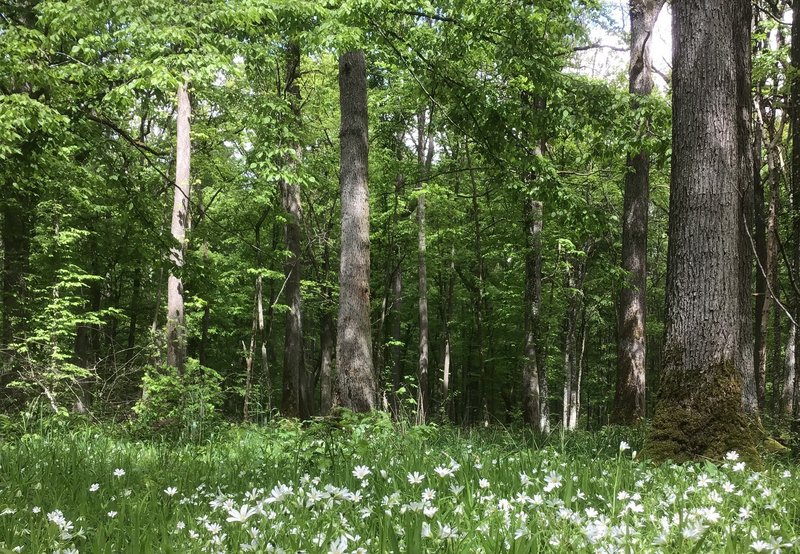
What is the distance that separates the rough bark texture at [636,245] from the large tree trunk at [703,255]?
663cm

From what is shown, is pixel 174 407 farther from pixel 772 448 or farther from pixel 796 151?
pixel 796 151

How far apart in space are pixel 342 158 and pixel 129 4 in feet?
11.7

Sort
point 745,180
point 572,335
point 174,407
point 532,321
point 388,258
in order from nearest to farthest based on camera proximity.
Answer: point 745,180, point 174,407, point 532,321, point 572,335, point 388,258

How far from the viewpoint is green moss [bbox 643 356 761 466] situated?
4.60 meters

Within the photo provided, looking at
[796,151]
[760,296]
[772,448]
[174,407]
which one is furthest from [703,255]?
[760,296]

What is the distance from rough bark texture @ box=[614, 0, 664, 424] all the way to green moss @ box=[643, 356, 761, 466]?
699cm

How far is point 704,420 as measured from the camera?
184 inches

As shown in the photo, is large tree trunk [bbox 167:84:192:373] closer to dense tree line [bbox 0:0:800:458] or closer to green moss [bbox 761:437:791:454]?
dense tree line [bbox 0:0:800:458]

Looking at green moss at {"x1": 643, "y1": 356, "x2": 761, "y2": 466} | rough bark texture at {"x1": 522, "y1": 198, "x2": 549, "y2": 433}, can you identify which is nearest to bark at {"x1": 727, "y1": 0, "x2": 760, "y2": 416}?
green moss at {"x1": 643, "y1": 356, "x2": 761, "y2": 466}

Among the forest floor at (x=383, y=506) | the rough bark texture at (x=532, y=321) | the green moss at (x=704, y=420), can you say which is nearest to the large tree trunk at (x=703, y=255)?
the green moss at (x=704, y=420)

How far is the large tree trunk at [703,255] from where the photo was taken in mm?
4688

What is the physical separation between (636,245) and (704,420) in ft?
25.8

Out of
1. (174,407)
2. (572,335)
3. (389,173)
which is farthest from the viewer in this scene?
(389,173)

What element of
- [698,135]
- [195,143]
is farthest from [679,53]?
[195,143]
